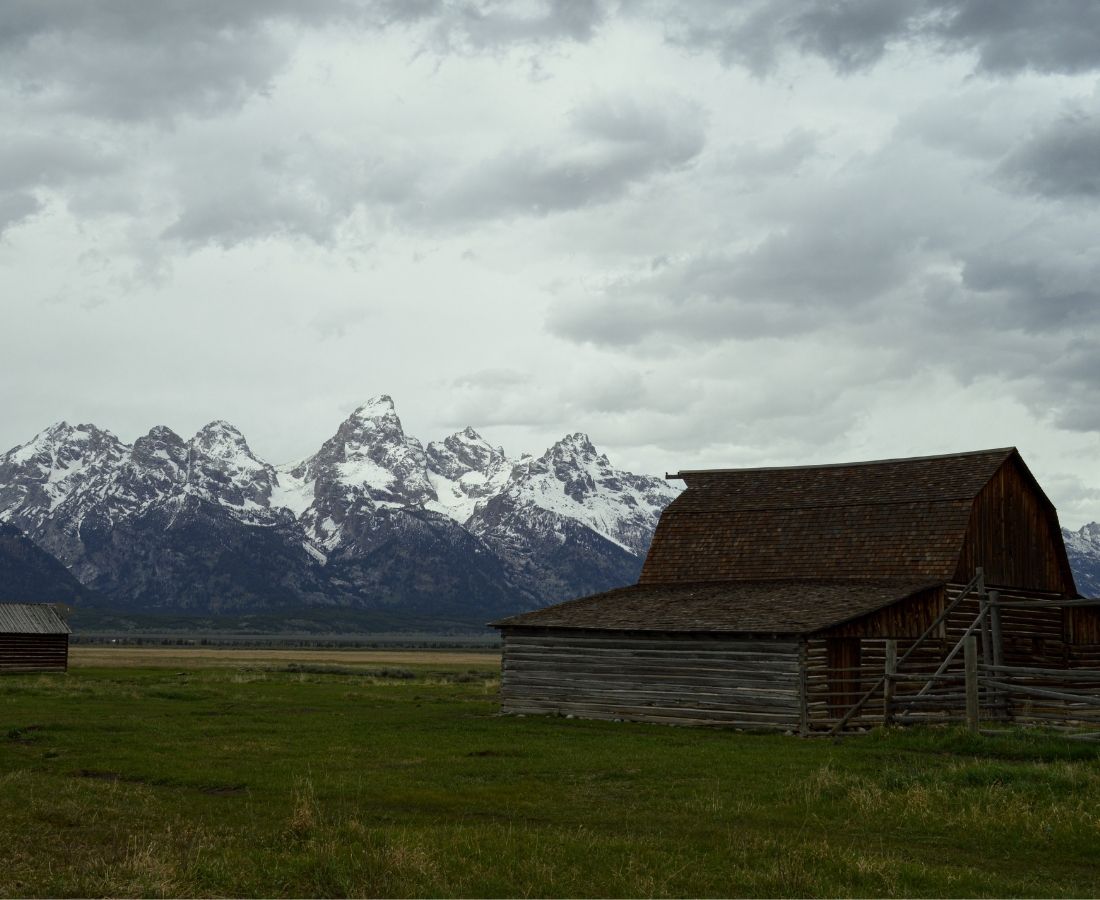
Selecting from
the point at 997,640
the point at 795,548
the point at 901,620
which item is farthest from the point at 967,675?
the point at 795,548

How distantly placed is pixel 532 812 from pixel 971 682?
554 inches

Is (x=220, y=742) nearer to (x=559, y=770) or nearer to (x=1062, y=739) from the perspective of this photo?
(x=559, y=770)

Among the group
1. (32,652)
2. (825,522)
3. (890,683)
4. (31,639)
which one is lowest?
(32,652)

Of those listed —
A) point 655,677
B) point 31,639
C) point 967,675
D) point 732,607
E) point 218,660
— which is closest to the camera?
point 967,675

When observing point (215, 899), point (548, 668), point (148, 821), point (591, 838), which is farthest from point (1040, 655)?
point (215, 899)

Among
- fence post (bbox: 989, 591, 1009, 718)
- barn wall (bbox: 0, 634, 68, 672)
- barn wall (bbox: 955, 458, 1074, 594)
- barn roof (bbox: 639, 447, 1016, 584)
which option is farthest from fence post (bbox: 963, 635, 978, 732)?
barn wall (bbox: 0, 634, 68, 672)

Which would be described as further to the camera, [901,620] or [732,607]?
[732,607]

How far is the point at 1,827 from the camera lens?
53.1 feet

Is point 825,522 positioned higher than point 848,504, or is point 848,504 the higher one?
point 848,504

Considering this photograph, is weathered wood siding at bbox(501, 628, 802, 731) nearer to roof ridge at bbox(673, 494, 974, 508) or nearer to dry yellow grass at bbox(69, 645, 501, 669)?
roof ridge at bbox(673, 494, 974, 508)

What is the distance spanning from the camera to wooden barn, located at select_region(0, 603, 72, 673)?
62.6 metres

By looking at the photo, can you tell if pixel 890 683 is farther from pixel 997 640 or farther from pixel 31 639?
pixel 31 639

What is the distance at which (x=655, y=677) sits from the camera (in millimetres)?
35625

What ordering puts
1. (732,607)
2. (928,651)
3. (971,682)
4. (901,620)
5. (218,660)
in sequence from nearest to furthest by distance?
(971,682)
(901,620)
(928,651)
(732,607)
(218,660)
